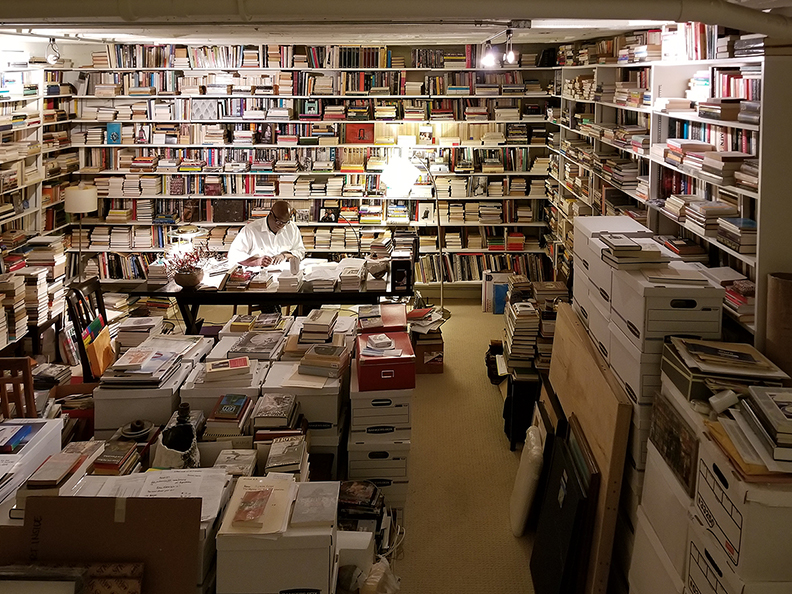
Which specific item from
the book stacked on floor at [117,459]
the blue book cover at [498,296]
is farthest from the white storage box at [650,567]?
the blue book cover at [498,296]

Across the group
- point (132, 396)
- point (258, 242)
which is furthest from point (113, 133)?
point (132, 396)

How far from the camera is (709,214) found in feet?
12.4

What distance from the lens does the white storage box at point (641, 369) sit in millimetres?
3127

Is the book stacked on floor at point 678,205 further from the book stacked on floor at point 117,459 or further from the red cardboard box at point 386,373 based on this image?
the book stacked on floor at point 117,459

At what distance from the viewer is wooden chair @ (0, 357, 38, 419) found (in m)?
3.93

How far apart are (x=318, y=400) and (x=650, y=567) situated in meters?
1.82

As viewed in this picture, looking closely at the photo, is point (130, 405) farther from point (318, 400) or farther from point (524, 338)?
point (524, 338)

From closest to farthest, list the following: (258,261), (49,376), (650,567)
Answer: (650,567) < (49,376) < (258,261)

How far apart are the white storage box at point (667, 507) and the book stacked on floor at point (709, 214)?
1297mm

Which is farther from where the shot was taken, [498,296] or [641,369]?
[498,296]

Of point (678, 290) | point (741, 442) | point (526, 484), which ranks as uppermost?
point (678, 290)

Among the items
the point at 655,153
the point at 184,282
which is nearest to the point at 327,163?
the point at 184,282

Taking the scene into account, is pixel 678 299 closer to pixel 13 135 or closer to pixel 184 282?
pixel 184 282

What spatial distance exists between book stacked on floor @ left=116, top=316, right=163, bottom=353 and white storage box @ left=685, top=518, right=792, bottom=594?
3605 millimetres
